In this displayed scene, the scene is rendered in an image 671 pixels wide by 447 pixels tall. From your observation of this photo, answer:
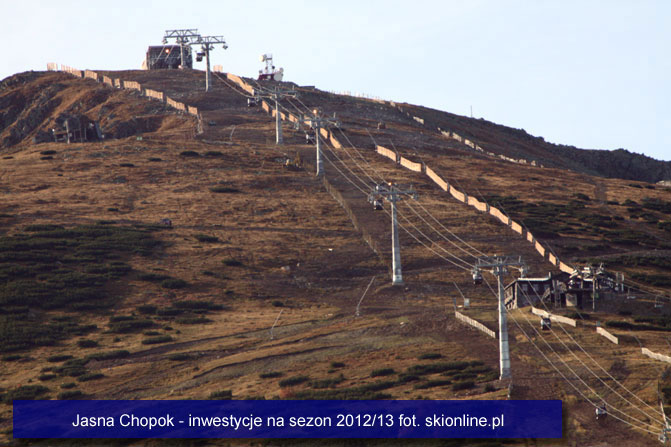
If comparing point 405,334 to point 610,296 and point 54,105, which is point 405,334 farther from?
point 54,105

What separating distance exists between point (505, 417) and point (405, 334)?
15.5 meters

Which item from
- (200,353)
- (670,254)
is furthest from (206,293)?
(670,254)
